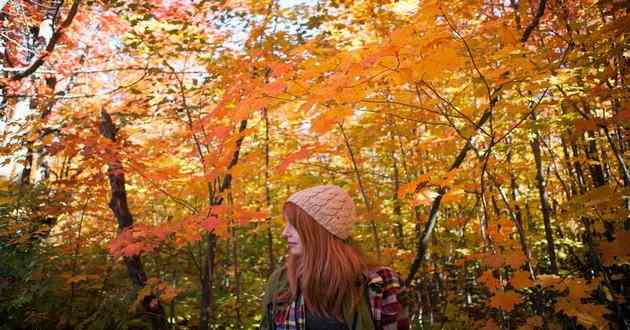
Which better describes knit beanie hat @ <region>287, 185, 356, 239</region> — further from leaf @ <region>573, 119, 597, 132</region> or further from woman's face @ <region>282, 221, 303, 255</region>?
leaf @ <region>573, 119, 597, 132</region>

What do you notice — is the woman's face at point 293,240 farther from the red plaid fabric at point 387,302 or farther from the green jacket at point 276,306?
the red plaid fabric at point 387,302

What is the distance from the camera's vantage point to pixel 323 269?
1.70 meters

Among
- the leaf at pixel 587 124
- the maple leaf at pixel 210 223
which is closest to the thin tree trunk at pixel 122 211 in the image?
the maple leaf at pixel 210 223

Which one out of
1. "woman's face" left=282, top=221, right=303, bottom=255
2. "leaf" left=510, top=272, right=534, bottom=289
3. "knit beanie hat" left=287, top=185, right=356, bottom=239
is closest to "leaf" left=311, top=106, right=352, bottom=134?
"knit beanie hat" left=287, top=185, right=356, bottom=239

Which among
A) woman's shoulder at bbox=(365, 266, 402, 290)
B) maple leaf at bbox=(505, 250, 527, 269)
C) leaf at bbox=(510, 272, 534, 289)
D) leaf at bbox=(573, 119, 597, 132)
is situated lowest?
leaf at bbox=(510, 272, 534, 289)

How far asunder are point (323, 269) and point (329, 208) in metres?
0.27

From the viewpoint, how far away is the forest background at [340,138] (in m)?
2.21

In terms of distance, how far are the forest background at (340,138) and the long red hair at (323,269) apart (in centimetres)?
60

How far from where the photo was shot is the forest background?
221 centimetres

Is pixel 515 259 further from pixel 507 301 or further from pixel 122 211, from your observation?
pixel 122 211

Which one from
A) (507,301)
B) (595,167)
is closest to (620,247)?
(507,301)

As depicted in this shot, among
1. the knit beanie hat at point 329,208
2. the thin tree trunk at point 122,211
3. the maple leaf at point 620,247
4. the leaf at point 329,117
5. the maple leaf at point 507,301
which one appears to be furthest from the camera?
the thin tree trunk at point 122,211

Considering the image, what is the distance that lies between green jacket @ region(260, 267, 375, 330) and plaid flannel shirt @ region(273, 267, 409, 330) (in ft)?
0.13

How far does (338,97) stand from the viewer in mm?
1982
